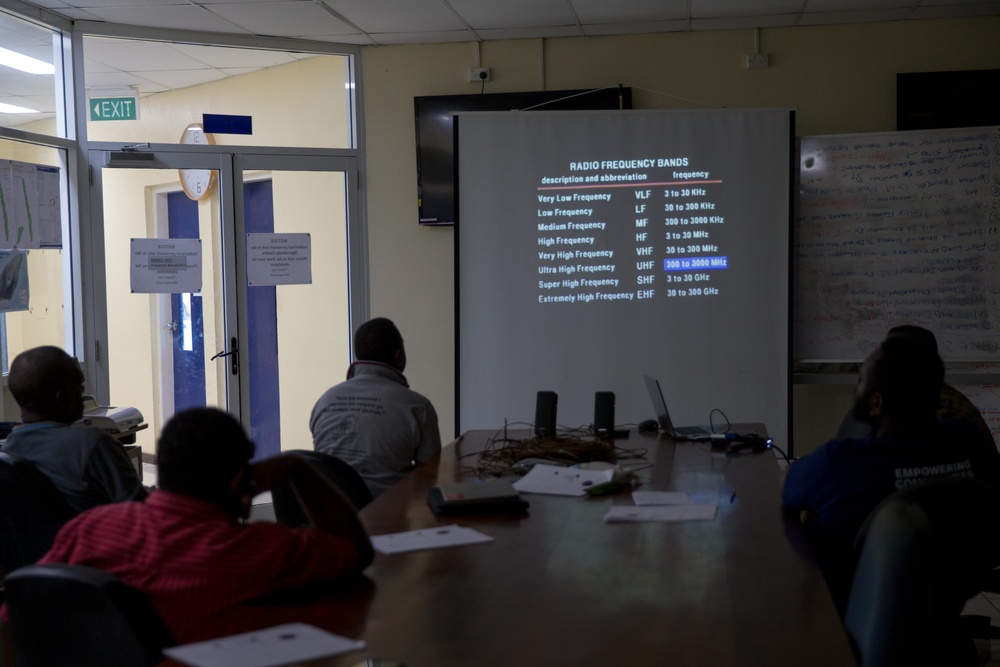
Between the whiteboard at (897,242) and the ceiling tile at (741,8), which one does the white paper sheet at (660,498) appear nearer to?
the whiteboard at (897,242)

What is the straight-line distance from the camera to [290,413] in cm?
575

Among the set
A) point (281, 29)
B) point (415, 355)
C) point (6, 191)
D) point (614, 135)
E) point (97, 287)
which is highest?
point (281, 29)

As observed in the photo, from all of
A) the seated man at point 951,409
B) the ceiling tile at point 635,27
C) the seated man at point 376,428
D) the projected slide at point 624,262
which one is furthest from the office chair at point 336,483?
the ceiling tile at point 635,27

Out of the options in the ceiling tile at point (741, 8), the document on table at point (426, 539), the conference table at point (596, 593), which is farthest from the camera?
the ceiling tile at point (741, 8)

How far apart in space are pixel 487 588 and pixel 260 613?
1.41 feet

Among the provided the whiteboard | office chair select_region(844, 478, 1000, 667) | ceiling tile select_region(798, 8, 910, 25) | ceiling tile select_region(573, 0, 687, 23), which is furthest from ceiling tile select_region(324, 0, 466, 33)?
office chair select_region(844, 478, 1000, 667)

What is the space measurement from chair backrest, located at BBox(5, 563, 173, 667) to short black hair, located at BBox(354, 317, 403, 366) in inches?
73.4

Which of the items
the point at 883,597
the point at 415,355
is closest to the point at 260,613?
the point at 883,597

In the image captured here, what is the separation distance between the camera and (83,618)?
1.41 m

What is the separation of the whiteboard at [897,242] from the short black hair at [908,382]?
279 centimetres

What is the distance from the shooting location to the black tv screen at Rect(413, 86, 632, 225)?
535 cm

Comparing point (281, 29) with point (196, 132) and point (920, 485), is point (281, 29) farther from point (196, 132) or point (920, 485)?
point (920, 485)

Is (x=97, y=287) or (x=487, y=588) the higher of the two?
(x=97, y=287)

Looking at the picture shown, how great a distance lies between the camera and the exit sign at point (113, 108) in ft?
17.2
